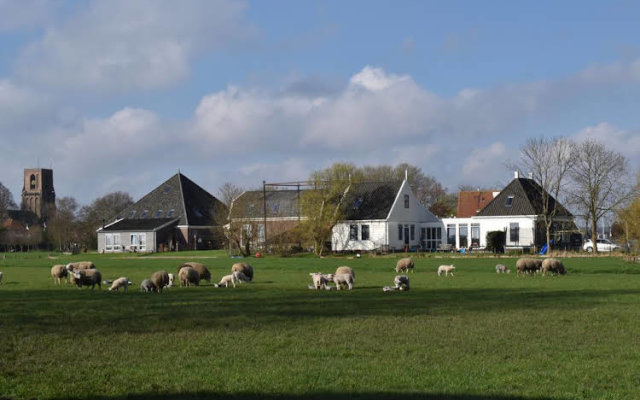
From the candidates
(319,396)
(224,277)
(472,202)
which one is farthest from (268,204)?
(319,396)

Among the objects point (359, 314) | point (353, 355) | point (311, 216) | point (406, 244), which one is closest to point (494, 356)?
point (353, 355)

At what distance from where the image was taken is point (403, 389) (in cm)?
1110

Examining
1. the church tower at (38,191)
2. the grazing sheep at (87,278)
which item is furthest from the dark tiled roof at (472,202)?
the church tower at (38,191)

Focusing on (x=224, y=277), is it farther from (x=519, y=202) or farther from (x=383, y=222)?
(x=519, y=202)

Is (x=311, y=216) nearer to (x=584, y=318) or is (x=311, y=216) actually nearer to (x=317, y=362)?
(x=584, y=318)

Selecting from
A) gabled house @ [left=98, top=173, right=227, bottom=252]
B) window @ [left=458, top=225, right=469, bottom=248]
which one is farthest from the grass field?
gabled house @ [left=98, top=173, right=227, bottom=252]

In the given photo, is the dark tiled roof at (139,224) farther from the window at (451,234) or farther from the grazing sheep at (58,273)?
the grazing sheep at (58,273)

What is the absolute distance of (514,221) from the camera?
238 ft

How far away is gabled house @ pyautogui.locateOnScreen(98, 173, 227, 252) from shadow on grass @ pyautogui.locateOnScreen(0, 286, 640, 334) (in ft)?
198

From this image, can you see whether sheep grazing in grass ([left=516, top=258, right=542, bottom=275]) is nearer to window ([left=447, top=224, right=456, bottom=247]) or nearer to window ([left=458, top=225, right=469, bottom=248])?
window ([left=458, top=225, right=469, bottom=248])

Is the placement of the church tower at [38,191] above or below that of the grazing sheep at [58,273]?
above

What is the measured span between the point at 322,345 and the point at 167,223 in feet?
254

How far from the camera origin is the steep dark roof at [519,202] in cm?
7275

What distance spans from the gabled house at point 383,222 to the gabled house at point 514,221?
9.68 feet
